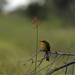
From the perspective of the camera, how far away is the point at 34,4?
1717 cm

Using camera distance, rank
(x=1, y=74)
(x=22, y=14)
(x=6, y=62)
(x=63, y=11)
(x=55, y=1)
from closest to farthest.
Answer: (x=1, y=74)
(x=6, y=62)
(x=63, y=11)
(x=55, y=1)
(x=22, y=14)

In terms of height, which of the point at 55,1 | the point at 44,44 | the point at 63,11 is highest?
the point at 55,1

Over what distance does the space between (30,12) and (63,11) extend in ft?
15.3

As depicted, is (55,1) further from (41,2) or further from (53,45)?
(53,45)

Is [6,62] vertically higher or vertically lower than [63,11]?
lower

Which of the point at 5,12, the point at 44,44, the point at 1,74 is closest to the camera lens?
the point at 44,44

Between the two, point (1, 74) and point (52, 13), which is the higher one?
point (52, 13)

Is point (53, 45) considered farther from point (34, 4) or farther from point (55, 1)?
point (34, 4)

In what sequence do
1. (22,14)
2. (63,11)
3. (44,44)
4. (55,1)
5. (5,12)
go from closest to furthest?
(44,44), (63,11), (55,1), (5,12), (22,14)

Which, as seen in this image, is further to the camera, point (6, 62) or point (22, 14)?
point (22, 14)

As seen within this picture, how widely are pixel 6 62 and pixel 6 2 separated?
49.5 feet

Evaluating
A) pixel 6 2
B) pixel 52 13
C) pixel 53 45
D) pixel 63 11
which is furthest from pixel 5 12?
pixel 53 45

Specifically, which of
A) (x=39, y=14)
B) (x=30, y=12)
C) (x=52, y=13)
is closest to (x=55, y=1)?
(x=52, y=13)

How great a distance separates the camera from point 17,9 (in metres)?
18.8
